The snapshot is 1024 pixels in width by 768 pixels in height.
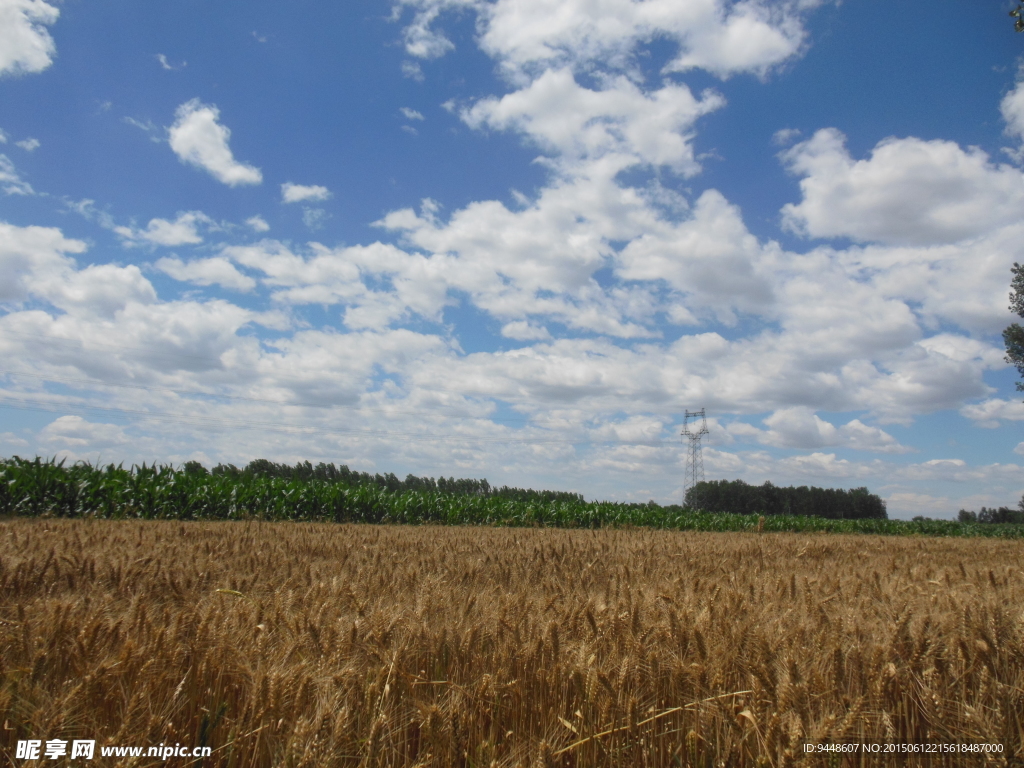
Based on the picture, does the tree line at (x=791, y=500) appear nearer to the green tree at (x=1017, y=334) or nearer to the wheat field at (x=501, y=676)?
the green tree at (x=1017, y=334)

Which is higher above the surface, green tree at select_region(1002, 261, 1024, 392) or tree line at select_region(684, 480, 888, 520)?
green tree at select_region(1002, 261, 1024, 392)

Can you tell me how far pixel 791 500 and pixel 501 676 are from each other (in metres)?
89.9

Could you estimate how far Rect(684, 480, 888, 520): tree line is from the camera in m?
77.8

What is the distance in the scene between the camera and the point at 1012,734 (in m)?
2.38

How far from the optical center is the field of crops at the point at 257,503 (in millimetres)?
16203

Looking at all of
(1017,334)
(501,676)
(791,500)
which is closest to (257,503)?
(501,676)

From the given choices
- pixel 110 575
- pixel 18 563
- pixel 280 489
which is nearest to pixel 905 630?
pixel 110 575

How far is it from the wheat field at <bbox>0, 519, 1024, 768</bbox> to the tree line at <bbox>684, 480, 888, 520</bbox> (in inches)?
3018

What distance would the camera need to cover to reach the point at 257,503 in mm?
20547

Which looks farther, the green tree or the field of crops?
the green tree

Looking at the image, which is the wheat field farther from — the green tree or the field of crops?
the green tree

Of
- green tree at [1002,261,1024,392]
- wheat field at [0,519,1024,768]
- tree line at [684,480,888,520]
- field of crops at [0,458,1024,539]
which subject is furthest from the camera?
tree line at [684,480,888,520]

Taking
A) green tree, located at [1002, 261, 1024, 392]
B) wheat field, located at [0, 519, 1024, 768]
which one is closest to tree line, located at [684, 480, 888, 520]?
green tree, located at [1002, 261, 1024, 392]

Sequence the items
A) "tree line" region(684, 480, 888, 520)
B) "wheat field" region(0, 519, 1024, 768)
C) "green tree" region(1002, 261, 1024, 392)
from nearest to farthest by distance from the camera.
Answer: "wheat field" region(0, 519, 1024, 768)
"green tree" region(1002, 261, 1024, 392)
"tree line" region(684, 480, 888, 520)
